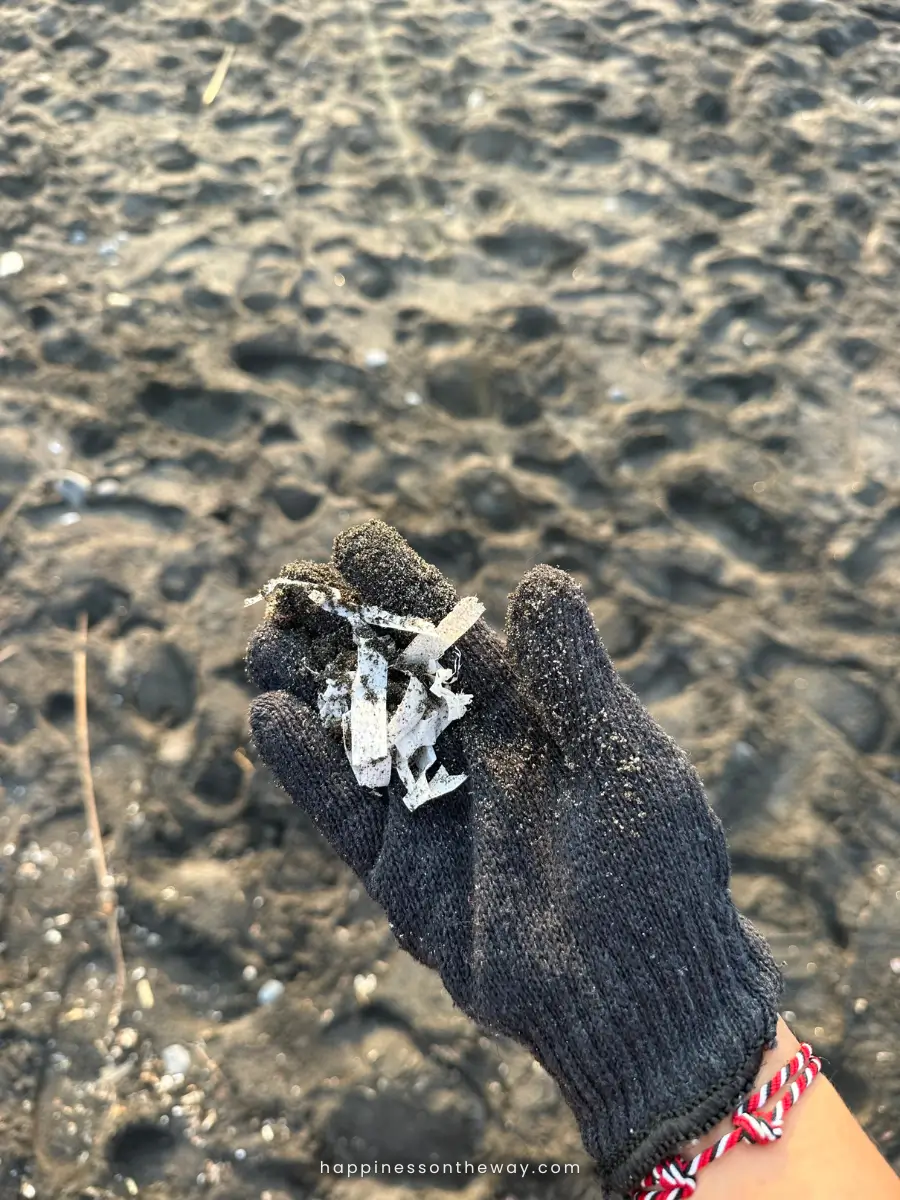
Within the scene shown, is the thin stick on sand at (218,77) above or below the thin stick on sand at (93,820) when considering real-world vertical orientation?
above

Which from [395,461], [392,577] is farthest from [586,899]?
[395,461]

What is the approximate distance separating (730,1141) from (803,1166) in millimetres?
142

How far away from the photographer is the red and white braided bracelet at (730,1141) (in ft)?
5.03

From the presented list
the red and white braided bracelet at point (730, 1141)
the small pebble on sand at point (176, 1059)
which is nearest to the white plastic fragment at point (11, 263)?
the small pebble on sand at point (176, 1059)

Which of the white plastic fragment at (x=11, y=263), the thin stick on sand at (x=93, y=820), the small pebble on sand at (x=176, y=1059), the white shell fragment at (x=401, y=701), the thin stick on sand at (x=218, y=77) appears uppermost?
the thin stick on sand at (x=218, y=77)

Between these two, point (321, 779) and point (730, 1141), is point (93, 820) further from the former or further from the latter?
point (730, 1141)

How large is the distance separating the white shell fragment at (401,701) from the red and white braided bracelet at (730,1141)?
2.46 feet

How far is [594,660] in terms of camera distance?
1.62m

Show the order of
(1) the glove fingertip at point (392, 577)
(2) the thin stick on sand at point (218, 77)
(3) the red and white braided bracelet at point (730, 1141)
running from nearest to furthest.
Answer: (3) the red and white braided bracelet at point (730, 1141)
(1) the glove fingertip at point (392, 577)
(2) the thin stick on sand at point (218, 77)

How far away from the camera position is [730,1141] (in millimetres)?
1540

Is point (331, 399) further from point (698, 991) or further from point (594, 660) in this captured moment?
point (698, 991)

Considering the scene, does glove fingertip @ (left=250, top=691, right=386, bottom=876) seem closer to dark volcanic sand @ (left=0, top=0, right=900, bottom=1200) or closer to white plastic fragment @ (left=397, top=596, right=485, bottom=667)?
white plastic fragment @ (left=397, top=596, right=485, bottom=667)

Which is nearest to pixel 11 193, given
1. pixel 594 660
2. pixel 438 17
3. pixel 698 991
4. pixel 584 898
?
pixel 438 17

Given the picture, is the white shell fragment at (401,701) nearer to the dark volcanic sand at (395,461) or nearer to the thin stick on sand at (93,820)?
the dark volcanic sand at (395,461)
